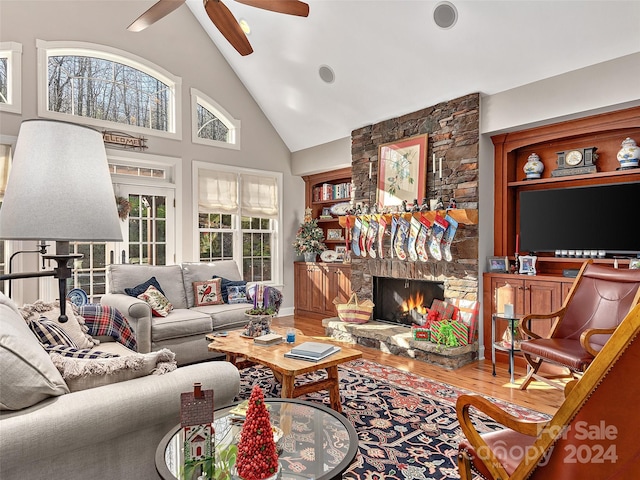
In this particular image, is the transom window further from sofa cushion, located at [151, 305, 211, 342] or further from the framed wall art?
the framed wall art

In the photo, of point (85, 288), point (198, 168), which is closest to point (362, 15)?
point (198, 168)

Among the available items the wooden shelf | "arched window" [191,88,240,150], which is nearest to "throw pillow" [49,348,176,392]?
the wooden shelf

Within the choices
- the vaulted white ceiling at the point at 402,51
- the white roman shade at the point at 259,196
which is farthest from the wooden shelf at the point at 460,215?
the white roman shade at the point at 259,196

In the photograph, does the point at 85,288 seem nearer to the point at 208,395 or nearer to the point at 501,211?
the point at 208,395

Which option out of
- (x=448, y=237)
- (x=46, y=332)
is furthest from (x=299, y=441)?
(x=448, y=237)

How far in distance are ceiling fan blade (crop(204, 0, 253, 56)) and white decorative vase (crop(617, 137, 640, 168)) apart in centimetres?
337

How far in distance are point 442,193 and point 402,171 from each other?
→ 627 millimetres

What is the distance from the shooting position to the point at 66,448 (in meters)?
1.45

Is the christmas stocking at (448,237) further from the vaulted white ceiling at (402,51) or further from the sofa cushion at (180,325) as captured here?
the sofa cushion at (180,325)

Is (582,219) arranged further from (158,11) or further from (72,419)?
(72,419)

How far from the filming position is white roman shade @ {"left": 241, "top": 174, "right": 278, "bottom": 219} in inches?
250

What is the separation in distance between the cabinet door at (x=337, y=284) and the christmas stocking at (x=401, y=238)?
127 cm

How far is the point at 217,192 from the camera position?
6.02 metres

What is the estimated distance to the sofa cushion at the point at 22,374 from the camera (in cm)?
142
